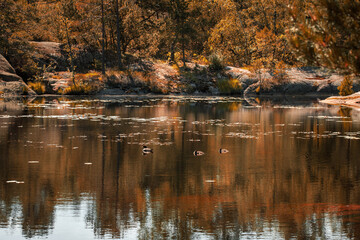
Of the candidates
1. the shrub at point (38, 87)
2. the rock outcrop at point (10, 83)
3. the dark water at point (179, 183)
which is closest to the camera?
the dark water at point (179, 183)

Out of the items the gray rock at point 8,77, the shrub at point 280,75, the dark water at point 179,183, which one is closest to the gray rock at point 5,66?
the gray rock at point 8,77

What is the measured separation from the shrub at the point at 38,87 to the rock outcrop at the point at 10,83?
1038 millimetres

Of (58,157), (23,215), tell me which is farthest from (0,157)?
(23,215)

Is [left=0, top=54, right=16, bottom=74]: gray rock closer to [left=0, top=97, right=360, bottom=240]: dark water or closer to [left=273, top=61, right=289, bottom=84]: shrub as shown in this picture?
[left=273, top=61, right=289, bottom=84]: shrub

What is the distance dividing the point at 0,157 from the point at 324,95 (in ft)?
143

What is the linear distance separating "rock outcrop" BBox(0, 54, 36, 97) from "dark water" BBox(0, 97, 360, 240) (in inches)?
1056

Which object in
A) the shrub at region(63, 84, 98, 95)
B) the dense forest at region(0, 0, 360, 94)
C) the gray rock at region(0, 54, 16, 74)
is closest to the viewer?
the gray rock at region(0, 54, 16, 74)

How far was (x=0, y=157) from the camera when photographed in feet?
51.7

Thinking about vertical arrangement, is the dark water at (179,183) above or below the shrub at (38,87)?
below

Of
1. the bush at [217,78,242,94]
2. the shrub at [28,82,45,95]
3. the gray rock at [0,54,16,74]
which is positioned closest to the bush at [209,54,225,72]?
the bush at [217,78,242,94]

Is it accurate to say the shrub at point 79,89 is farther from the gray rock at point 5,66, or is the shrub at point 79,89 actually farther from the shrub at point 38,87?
the gray rock at point 5,66

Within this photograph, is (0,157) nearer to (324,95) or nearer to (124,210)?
(124,210)

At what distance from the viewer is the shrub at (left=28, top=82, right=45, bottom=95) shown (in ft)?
172

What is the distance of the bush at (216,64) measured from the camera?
59.3 metres
